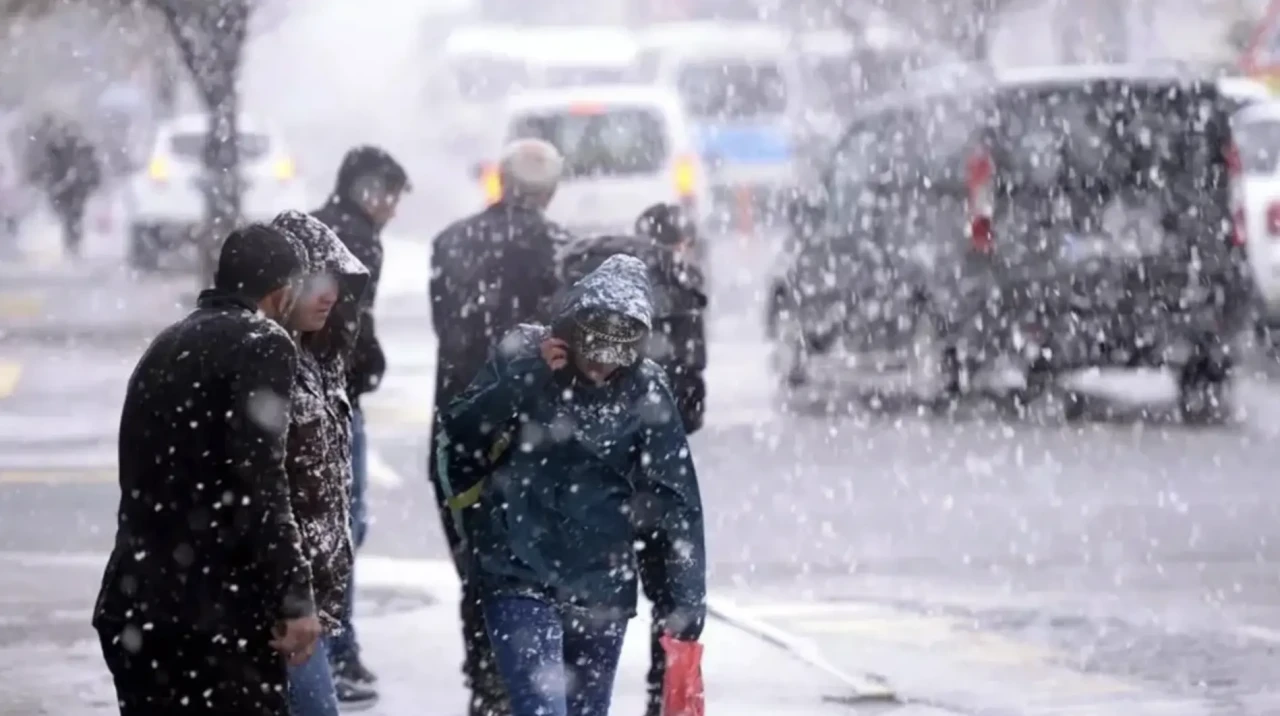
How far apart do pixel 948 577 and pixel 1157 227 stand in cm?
456

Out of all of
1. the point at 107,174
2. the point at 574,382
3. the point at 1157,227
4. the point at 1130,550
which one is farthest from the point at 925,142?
the point at 107,174

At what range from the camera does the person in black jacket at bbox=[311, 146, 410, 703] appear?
8.56 meters

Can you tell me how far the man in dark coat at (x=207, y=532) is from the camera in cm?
511

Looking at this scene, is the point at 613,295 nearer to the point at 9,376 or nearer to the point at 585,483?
the point at 585,483

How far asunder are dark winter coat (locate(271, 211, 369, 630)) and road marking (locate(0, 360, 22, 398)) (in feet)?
40.6

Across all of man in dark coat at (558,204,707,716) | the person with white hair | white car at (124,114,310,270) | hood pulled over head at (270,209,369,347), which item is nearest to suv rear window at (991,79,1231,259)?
the person with white hair

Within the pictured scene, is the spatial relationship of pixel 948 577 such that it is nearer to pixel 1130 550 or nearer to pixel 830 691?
pixel 1130 550

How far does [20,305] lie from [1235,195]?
524 inches

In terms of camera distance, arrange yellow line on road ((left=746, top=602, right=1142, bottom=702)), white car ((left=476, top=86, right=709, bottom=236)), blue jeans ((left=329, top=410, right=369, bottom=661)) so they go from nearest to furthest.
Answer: blue jeans ((left=329, top=410, right=369, bottom=661)), yellow line on road ((left=746, top=602, right=1142, bottom=702)), white car ((left=476, top=86, right=709, bottom=236))

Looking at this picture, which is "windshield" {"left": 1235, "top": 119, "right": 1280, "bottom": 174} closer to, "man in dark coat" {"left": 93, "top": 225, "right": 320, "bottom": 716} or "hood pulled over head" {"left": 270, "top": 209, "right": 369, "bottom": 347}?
"hood pulled over head" {"left": 270, "top": 209, "right": 369, "bottom": 347}

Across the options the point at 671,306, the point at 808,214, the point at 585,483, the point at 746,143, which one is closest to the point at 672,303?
the point at 671,306

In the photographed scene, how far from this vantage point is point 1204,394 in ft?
51.3

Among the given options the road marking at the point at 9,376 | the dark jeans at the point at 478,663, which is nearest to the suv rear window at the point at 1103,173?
the road marking at the point at 9,376

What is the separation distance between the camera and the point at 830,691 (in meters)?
8.52
